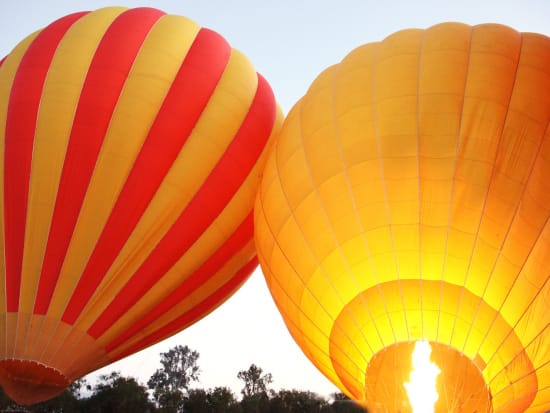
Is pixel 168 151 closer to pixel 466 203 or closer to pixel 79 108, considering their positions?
pixel 79 108

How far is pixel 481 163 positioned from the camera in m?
5.65

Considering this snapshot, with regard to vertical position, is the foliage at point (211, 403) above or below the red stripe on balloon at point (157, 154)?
below

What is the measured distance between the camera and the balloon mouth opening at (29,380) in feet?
24.0

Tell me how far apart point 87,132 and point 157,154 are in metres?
1.03

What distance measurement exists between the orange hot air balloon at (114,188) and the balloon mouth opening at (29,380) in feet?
0.08

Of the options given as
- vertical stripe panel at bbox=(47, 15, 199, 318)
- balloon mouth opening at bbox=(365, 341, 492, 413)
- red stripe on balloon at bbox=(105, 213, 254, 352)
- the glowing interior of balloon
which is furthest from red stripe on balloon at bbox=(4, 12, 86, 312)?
the glowing interior of balloon

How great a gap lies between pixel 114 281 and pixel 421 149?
454 cm

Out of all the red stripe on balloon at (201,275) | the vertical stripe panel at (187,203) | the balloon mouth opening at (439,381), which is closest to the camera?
the balloon mouth opening at (439,381)

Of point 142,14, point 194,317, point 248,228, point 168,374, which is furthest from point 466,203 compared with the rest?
point 168,374

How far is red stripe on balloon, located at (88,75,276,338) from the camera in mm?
7852

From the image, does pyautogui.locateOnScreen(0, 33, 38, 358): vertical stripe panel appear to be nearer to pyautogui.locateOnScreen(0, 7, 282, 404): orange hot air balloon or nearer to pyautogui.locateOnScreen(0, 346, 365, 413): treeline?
pyautogui.locateOnScreen(0, 7, 282, 404): orange hot air balloon

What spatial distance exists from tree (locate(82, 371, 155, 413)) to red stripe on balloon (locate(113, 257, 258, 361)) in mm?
10899

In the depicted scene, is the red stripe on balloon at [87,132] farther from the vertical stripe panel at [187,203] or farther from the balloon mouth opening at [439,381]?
the balloon mouth opening at [439,381]

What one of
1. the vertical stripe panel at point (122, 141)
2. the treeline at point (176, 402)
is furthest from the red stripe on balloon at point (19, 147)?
the treeline at point (176, 402)
